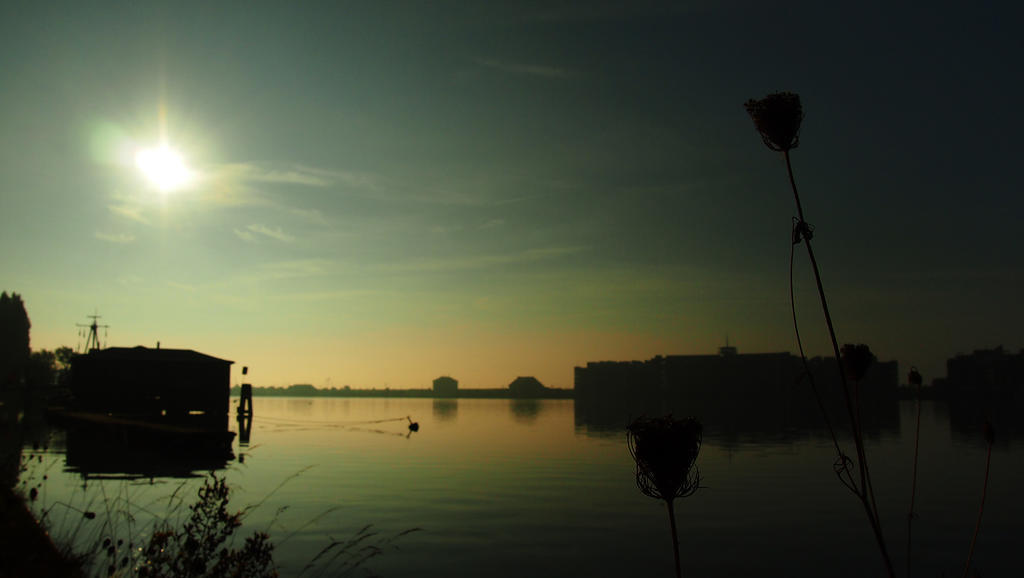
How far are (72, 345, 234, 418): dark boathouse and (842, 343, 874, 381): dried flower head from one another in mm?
64442

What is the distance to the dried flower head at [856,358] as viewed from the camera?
564 cm

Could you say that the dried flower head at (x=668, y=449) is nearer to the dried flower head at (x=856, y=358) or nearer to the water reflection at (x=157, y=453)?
the dried flower head at (x=856, y=358)

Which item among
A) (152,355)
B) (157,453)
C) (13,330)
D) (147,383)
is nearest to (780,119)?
(157,453)

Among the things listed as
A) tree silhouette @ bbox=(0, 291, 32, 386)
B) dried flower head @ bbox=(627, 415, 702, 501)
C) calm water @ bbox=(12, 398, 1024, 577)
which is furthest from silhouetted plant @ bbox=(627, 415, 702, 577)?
tree silhouette @ bbox=(0, 291, 32, 386)

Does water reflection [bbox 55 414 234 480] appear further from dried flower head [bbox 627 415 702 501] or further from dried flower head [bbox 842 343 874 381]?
dried flower head [bbox 842 343 874 381]

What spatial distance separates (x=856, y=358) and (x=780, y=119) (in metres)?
2.40

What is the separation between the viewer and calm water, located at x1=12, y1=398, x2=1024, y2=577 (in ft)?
61.5

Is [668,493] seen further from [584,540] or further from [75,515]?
[75,515]

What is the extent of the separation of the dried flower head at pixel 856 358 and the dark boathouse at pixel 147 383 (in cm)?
6444

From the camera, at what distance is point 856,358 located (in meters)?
5.82

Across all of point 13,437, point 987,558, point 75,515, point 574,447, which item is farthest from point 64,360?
point 987,558

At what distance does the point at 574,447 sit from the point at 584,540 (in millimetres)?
37229

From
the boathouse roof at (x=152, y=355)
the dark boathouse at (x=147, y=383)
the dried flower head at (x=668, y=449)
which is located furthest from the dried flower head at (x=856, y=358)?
the boathouse roof at (x=152, y=355)

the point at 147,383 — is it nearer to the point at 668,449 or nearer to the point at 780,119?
the point at 668,449
